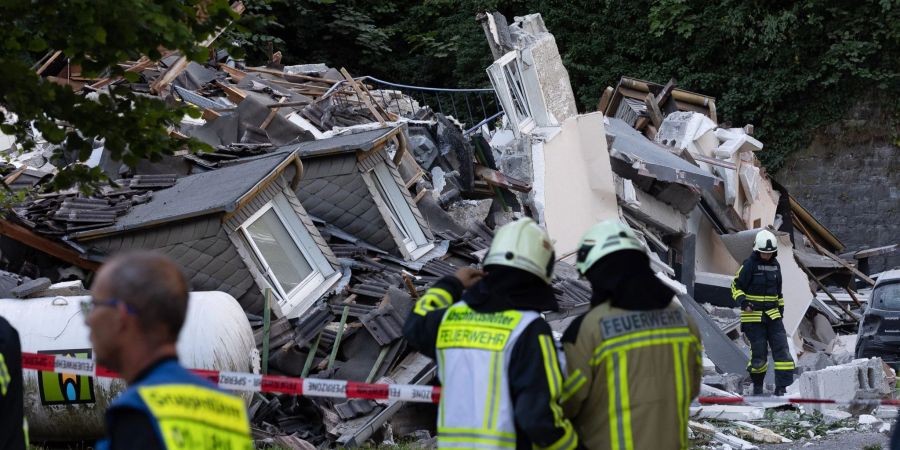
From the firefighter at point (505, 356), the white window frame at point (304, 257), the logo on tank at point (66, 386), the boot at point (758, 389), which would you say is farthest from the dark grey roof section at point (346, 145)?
the firefighter at point (505, 356)

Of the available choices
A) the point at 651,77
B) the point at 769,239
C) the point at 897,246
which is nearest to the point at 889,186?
the point at 897,246

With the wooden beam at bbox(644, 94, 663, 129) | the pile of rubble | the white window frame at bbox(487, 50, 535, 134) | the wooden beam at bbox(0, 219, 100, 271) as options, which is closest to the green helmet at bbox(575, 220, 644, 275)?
the pile of rubble

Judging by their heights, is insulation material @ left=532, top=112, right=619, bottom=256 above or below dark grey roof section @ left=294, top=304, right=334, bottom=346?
above

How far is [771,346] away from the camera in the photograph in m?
11.8

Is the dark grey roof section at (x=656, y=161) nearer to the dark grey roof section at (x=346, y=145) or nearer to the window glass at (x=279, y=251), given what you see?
the dark grey roof section at (x=346, y=145)

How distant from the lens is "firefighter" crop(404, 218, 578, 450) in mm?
3793

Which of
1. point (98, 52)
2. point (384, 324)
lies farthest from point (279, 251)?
point (98, 52)

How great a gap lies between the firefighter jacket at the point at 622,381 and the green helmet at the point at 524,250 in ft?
0.84

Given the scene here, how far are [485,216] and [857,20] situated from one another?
596 inches

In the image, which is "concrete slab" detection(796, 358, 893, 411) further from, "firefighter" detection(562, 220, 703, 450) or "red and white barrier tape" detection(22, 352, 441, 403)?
"firefighter" detection(562, 220, 703, 450)

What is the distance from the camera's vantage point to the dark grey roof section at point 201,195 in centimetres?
948

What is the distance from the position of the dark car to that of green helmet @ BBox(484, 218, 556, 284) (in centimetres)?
1025

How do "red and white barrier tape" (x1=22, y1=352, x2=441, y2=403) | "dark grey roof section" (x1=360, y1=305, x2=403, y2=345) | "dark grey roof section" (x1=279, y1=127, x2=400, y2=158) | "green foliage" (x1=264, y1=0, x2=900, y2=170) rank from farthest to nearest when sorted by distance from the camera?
1. "green foliage" (x1=264, y1=0, x2=900, y2=170)
2. "dark grey roof section" (x1=279, y1=127, x2=400, y2=158)
3. "dark grey roof section" (x1=360, y1=305, x2=403, y2=345)
4. "red and white barrier tape" (x1=22, y1=352, x2=441, y2=403)

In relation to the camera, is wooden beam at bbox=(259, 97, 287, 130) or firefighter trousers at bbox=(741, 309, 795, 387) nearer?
firefighter trousers at bbox=(741, 309, 795, 387)
